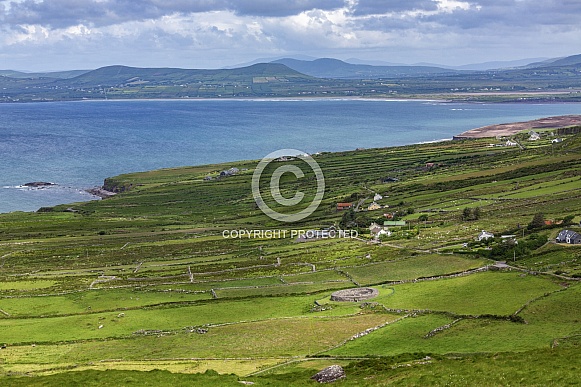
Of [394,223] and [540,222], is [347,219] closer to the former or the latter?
[394,223]

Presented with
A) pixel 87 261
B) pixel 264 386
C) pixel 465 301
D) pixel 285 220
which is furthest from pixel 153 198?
pixel 264 386

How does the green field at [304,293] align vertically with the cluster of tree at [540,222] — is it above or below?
below

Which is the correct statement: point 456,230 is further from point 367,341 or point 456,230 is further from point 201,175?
point 201,175

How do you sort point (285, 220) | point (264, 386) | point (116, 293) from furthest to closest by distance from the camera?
point (285, 220), point (116, 293), point (264, 386)

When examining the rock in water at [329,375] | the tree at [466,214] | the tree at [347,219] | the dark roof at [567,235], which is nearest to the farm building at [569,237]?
the dark roof at [567,235]

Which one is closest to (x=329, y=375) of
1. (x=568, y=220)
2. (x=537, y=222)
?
(x=537, y=222)

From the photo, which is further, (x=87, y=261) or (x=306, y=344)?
(x=87, y=261)
